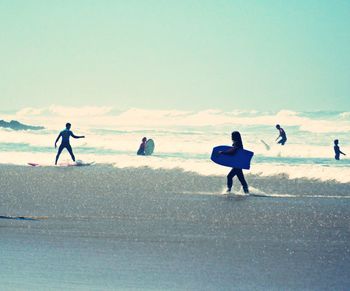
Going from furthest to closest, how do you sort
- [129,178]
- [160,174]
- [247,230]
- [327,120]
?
1. [327,120]
2. [160,174]
3. [129,178]
4. [247,230]

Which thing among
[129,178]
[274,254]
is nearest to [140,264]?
[274,254]

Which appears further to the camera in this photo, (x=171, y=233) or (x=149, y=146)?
(x=149, y=146)

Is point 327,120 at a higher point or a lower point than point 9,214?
higher

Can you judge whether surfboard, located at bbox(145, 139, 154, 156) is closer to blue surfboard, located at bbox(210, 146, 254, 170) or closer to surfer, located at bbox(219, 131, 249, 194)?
blue surfboard, located at bbox(210, 146, 254, 170)

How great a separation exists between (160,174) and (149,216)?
486 inches

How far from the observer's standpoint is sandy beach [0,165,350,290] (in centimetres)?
843

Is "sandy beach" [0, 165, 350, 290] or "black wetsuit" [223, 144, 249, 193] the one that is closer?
"sandy beach" [0, 165, 350, 290]

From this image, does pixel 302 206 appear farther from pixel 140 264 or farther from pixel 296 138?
pixel 296 138

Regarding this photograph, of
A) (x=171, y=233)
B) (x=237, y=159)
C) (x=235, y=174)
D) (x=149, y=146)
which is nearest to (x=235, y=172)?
(x=235, y=174)

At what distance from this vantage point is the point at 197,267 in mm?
9180

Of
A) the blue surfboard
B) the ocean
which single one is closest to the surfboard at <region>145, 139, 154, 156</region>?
the ocean

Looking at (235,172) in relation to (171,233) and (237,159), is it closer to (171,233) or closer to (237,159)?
(237,159)

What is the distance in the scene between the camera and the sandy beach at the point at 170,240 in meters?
8.43

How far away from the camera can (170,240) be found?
11203 millimetres
